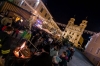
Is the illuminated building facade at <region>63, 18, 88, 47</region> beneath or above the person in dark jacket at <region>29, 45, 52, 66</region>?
above

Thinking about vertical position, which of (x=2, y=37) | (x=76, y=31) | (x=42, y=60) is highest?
(x=76, y=31)

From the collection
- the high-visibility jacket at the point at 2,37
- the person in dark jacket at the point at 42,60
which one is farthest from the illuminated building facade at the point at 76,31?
the high-visibility jacket at the point at 2,37

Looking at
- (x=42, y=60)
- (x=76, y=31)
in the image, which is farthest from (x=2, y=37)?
(x=76, y=31)

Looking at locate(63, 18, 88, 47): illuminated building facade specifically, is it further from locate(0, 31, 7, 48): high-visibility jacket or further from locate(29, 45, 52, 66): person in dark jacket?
locate(0, 31, 7, 48): high-visibility jacket

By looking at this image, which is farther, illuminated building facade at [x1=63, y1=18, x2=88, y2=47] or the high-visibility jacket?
illuminated building facade at [x1=63, y1=18, x2=88, y2=47]

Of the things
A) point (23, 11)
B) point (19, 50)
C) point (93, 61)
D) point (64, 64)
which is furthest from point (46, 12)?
point (19, 50)

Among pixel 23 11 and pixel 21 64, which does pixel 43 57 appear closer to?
pixel 21 64

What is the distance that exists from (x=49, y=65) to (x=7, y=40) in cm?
175

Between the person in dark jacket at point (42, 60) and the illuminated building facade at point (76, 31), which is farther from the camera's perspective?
the illuminated building facade at point (76, 31)

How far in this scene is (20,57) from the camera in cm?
694

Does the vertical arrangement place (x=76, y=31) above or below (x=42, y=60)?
above

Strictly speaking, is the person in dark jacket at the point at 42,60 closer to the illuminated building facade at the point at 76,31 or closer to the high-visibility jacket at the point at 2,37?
the high-visibility jacket at the point at 2,37

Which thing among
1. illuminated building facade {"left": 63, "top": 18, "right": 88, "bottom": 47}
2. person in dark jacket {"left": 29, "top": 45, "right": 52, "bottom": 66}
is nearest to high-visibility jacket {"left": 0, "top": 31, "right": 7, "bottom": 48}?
person in dark jacket {"left": 29, "top": 45, "right": 52, "bottom": 66}

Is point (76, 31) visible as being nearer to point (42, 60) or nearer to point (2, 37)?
point (42, 60)
